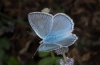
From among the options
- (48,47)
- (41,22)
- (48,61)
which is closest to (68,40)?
(48,47)

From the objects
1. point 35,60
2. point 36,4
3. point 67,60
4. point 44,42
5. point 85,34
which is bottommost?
point 35,60

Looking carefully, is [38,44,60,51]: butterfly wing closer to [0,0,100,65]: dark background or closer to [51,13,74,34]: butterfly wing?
[51,13,74,34]: butterfly wing

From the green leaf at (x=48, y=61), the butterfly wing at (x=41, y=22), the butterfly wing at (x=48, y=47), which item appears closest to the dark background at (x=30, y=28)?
the green leaf at (x=48, y=61)

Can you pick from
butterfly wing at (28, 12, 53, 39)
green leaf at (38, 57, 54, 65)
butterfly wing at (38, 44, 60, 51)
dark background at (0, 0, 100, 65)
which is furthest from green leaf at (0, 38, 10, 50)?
butterfly wing at (38, 44, 60, 51)

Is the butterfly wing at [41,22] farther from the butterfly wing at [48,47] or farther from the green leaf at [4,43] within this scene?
the green leaf at [4,43]

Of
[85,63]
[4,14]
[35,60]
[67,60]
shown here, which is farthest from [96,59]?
[67,60]

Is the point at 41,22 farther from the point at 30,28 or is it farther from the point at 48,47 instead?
the point at 30,28

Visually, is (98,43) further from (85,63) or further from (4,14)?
(4,14)
